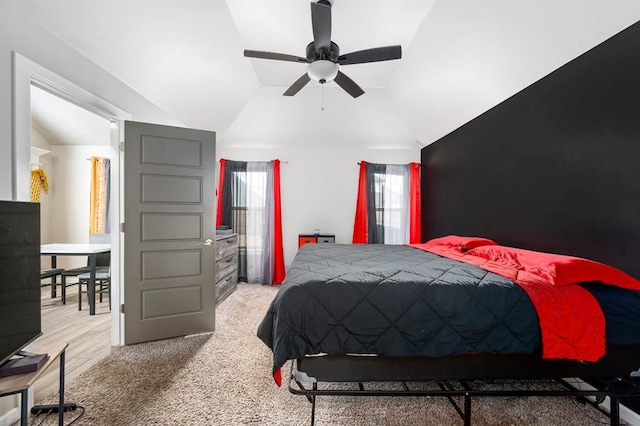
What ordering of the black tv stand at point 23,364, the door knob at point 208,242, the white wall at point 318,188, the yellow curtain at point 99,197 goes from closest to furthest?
1. the black tv stand at point 23,364
2. the door knob at point 208,242
3. the yellow curtain at point 99,197
4. the white wall at point 318,188

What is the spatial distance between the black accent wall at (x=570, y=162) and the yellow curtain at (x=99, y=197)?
5.94 meters

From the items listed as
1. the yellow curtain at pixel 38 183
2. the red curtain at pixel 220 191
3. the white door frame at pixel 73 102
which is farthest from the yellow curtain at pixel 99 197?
the white door frame at pixel 73 102

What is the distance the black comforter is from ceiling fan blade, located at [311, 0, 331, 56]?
6.15ft

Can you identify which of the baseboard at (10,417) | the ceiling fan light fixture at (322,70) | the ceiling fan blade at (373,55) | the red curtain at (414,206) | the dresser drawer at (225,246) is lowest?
the baseboard at (10,417)

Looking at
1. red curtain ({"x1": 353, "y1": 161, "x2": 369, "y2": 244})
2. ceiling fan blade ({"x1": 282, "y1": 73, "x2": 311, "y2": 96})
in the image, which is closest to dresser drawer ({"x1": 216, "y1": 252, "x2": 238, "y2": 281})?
red curtain ({"x1": 353, "y1": 161, "x2": 369, "y2": 244})

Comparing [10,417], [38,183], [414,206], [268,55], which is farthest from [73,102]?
[414,206]

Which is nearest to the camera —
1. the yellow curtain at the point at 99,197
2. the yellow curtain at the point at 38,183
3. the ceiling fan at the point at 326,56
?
the ceiling fan at the point at 326,56

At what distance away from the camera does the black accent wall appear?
65.3 inches

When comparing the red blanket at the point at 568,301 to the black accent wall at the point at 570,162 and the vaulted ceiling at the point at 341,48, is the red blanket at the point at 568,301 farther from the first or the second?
the vaulted ceiling at the point at 341,48

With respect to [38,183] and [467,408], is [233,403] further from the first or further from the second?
[38,183]

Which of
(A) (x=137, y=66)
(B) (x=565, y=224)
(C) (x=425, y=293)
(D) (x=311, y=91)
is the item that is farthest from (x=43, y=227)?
(B) (x=565, y=224)

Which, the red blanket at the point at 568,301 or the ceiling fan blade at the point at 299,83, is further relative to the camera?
the ceiling fan blade at the point at 299,83

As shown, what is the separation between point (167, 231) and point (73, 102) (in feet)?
4.14

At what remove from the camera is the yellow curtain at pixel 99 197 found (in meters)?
4.76
